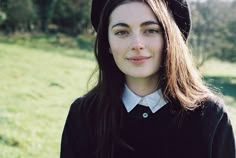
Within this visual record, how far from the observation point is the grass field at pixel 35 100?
6305mm

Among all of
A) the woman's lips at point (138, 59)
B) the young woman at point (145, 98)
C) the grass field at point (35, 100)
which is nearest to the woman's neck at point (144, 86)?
the young woman at point (145, 98)

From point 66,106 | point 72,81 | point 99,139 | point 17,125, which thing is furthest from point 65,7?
point 99,139

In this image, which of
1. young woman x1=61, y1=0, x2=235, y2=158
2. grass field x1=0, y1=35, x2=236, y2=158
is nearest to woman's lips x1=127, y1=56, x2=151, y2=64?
young woman x1=61, y1=0, x2=235, y2=158

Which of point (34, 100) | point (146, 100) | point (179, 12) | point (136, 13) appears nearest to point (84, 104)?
point (146, 100)

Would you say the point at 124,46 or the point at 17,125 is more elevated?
the point at 124,46

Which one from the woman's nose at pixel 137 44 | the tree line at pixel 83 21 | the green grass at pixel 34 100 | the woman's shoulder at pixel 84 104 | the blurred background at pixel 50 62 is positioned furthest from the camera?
the tree line at pixel 83 21

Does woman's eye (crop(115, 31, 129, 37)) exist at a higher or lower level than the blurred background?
higher

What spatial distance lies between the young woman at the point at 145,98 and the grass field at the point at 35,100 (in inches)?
87.0

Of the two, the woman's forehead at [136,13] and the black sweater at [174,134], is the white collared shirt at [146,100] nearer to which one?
the black sweater at [174,134]

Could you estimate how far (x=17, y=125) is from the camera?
717 centimetres

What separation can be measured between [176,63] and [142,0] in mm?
364

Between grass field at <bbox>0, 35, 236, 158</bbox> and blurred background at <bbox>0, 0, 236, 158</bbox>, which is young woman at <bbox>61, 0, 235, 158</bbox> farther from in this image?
grass field at <bbox>0, 35, 236, 158</bbox>

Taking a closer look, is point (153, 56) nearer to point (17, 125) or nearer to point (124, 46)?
point (124, 46)

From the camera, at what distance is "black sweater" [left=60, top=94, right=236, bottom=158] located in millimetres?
2117
